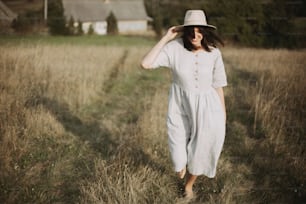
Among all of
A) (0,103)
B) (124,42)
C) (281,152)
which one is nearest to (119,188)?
(281,152)

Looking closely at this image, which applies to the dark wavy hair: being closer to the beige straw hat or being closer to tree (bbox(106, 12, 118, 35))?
the beige straw hat

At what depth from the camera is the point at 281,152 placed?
333 centimetres

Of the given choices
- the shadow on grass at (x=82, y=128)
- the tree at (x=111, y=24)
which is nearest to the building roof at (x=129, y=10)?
the tree at (x=111, y=24)

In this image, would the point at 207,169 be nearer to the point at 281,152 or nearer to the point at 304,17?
the point at 281,152

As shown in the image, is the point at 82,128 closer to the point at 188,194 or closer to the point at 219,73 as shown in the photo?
the point at 188,194

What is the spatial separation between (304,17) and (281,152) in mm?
2598

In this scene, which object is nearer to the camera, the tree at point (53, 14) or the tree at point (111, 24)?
the tree at point (53, 14)

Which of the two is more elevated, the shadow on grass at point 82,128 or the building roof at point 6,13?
the building roof at point 6,13

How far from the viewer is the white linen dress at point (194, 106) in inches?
82.7

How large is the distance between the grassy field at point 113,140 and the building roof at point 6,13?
33 cm

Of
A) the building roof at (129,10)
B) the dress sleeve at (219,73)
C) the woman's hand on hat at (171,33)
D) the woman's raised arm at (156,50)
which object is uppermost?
the woman's hand on hat at (171,33)

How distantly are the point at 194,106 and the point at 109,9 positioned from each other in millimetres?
16497

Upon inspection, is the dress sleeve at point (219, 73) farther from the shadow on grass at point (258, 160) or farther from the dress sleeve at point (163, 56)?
the shadow on grass at point (258, 160)

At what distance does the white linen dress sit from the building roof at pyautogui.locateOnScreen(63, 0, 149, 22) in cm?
898
